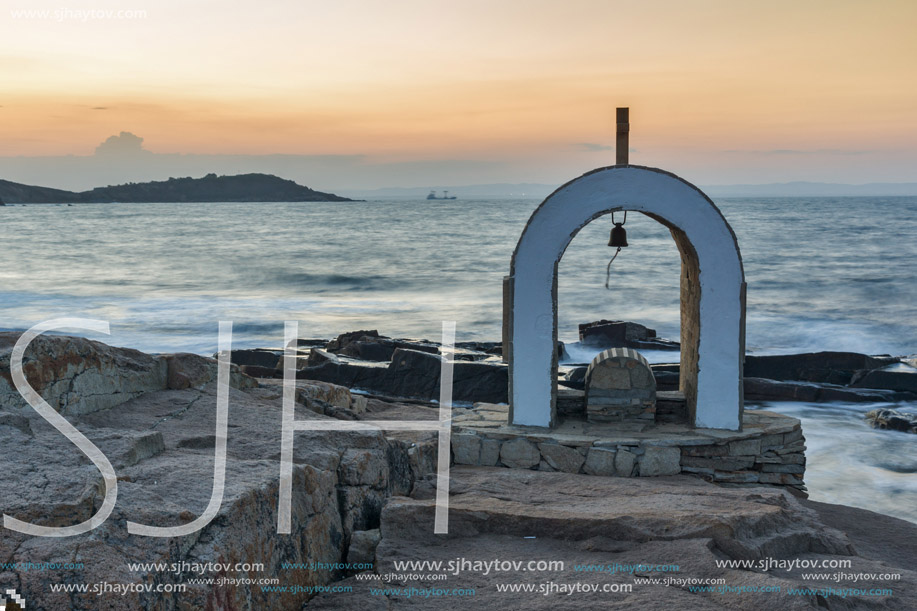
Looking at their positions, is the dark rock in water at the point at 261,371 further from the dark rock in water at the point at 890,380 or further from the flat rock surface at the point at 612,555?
the dark rock in water at the point at 890,380

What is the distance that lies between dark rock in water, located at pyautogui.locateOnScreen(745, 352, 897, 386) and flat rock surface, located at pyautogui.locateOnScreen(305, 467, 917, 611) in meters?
7.75

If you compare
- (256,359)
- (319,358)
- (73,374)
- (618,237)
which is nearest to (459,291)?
(256,359)

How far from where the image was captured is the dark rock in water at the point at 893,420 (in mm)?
11211

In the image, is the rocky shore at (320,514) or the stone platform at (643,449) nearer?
the rocky shore at (320,514)

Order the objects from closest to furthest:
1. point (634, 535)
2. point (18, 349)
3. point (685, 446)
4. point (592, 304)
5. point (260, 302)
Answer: point (634, 535) → point (18, 349) → point (685, 446) → point (592, 304) → point (260, 302)

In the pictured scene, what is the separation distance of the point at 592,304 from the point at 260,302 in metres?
12.3

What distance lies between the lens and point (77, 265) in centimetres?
4003

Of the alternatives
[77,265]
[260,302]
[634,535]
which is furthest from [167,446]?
[77,265]

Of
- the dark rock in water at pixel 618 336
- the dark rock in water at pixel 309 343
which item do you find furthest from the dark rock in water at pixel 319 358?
the dark rock in water at pixel 618 336

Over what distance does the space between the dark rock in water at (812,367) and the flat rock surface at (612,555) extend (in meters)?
7.75

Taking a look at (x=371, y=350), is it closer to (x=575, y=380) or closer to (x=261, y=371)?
(x=261, y=371)

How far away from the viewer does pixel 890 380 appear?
1289 cm

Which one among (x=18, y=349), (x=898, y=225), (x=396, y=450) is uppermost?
(x=898, y=225)

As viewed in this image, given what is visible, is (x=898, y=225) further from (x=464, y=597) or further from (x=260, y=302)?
(x=464, y=597)
